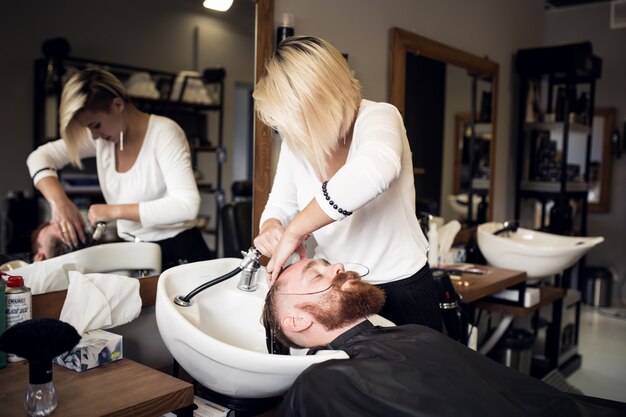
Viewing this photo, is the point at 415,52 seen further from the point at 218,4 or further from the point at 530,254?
the point at 218,4

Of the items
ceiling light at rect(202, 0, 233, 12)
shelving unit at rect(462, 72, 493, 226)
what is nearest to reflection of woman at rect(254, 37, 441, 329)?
ceiling light at rect(202, 0, 233, 12)

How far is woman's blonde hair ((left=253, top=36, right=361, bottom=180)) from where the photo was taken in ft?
4.94

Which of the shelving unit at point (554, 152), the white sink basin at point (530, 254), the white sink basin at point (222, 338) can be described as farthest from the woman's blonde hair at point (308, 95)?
the shelving unit at point (554, 152)

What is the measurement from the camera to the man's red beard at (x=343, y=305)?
1.49 meters

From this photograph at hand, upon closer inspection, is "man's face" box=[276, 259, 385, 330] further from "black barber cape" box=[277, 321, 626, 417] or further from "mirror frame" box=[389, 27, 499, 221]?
"mirror frame" box=[389, 27, 499, 221]

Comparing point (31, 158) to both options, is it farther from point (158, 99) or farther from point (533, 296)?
point (533, 296)

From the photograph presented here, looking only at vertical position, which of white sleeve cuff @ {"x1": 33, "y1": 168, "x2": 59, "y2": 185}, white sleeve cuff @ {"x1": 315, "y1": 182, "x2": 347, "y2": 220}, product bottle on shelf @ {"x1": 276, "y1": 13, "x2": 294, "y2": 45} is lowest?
white sleeve cuff @ {"x1": 315, "y1": 182, "x2": 347, "y2": 220}

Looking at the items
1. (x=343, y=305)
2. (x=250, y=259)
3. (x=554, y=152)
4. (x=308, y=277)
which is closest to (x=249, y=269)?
(x=250, y=259)

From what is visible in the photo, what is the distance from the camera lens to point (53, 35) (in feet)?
5.19

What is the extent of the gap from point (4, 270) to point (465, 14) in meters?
2.76

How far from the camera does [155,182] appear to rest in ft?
6.13

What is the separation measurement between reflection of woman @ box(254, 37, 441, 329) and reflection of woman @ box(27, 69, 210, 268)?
312mm

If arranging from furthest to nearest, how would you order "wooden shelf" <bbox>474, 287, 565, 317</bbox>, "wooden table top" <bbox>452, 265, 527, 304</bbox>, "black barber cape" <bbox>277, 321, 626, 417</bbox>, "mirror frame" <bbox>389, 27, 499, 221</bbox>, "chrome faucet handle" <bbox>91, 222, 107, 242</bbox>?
"wooden shelf" <bbox>474, 287, 565, 317</bbox> < "mirror frame" <bbox>389, 27, 499, 221</bbox> < "wooden table top" <bbox>452, 265, 527, 304</bbox> < "chrome faucet handle" <bbox>91, 222, 107, 242</bbox> < "black barber cape" <bbox>277, 321, 626, 417</bbox>

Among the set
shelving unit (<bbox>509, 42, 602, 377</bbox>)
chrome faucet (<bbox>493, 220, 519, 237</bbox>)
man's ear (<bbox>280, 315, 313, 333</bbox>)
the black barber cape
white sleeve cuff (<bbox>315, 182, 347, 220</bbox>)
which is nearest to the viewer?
the black barber cape
